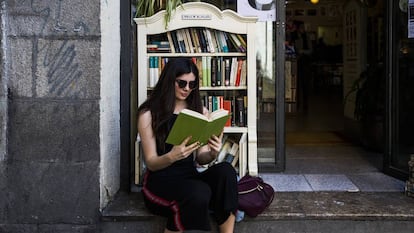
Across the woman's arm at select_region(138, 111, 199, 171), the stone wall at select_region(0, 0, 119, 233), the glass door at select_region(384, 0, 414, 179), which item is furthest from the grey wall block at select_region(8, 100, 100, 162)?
the glass door at select_region(384, 0, 414, 179)

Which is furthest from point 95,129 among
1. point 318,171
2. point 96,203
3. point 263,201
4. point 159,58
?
point 318,171

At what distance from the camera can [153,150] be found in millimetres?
3729

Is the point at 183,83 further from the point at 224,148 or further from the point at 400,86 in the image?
the point at 400,86

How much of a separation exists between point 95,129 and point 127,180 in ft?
2.38

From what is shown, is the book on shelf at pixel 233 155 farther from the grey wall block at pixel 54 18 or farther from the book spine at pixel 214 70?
the grey wall block at pixel 54 18

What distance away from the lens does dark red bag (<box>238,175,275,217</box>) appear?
3.83 m

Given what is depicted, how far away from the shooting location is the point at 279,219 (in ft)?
12.9

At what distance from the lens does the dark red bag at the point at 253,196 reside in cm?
383

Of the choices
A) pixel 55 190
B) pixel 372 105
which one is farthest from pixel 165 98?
pixel 372 105

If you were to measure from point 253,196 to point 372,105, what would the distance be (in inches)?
140

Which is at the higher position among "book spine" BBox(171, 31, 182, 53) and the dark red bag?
"book spine" BBox(171, 31, 182, 53)

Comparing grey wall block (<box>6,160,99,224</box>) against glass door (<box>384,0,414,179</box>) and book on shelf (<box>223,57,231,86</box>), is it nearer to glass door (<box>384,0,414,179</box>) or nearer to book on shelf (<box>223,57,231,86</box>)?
book on shelf (<box>223,57,231,86</box>)

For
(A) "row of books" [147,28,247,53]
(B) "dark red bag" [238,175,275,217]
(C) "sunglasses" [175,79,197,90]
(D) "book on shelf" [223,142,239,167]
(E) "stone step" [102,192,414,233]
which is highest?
(A) "row of books" [147,28,247,53]

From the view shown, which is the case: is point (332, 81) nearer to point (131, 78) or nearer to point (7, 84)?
point (131, 78)
